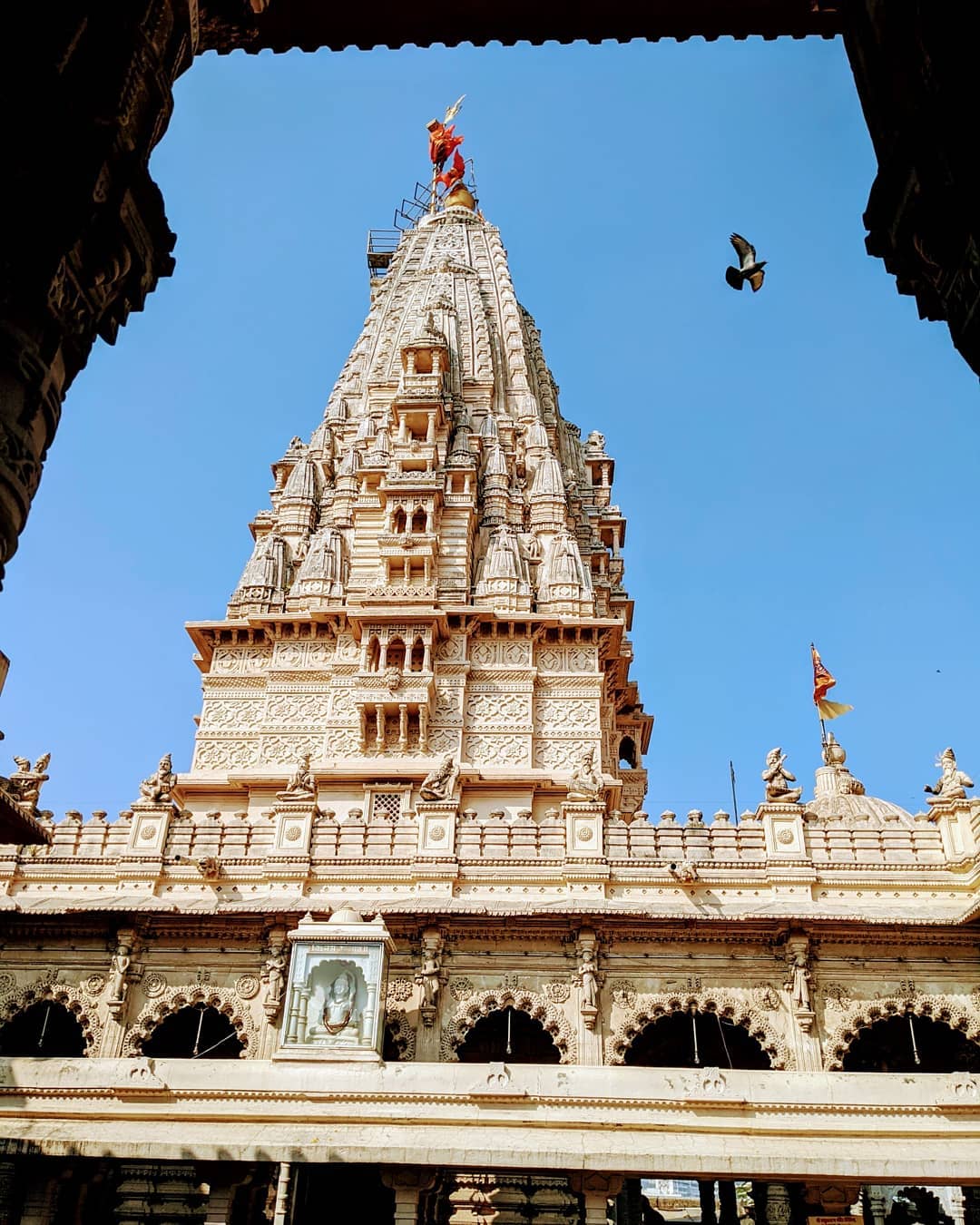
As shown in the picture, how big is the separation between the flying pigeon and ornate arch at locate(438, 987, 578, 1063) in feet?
44.0

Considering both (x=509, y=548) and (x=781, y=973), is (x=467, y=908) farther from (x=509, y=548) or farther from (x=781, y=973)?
(x=509, y=548)

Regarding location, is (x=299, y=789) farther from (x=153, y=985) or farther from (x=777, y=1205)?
(x=777, y=1205)

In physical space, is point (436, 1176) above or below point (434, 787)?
below

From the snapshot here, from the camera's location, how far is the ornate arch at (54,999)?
1870 cm

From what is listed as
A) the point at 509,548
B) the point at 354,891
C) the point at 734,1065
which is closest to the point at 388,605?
the point at 509,548

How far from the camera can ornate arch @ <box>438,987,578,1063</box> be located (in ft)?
59.0

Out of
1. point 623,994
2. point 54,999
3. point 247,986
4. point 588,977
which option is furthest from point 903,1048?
point 54,999

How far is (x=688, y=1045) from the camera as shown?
2075 cm

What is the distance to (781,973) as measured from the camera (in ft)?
60.1

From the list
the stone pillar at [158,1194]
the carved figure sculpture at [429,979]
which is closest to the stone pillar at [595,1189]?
the carved figure sculpture at [429,979]

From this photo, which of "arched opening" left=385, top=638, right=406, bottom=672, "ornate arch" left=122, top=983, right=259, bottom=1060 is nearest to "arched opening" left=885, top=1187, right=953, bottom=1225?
"ornate arch" left=122, top=983, right=259, bottom=1060

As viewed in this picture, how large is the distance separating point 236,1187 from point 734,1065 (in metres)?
9.22

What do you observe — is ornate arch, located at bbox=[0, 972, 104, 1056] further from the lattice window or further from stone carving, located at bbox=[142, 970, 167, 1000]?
the lattice window

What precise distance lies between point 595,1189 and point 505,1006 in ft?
12.8
